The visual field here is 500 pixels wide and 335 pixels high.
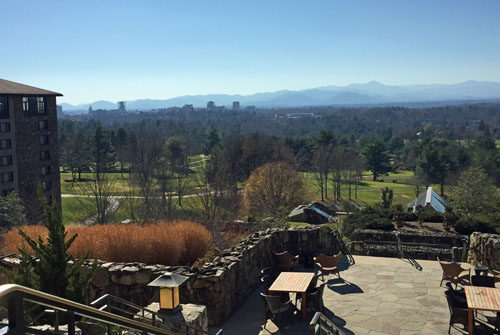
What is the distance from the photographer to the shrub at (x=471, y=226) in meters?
25.1

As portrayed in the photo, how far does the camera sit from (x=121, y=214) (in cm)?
4053

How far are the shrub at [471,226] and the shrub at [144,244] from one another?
18.0 metres

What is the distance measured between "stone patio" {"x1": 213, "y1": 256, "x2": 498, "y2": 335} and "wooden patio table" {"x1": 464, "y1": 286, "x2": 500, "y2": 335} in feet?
2.37

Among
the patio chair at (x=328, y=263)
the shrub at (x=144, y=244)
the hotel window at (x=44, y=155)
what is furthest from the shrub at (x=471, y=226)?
the hotel window at (x=44, y=155)

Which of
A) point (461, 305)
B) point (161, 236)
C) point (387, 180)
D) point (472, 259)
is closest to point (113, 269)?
point (161, 236)

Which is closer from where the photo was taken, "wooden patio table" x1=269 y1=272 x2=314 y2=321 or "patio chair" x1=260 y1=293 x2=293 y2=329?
"patio chair" x1=260 y1=293 x2=293 y2=329

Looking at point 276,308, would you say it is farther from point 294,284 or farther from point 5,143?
point 5,143

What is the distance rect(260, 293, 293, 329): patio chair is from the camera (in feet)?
32.6

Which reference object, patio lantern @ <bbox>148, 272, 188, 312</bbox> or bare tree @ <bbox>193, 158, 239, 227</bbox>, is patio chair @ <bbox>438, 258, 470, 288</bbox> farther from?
bare tree @ <bbox>193, 158, 239, 227</bbox>

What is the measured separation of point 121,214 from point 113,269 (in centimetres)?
3031

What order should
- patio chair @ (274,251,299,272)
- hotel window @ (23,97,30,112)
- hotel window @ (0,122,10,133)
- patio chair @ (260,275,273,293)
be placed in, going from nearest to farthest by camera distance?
patio chair @ (260,275,273,293)
patio chair @ (274,251,299,272)
hotel window @ (0,122,10,133)
hotel window @ (23,97,30,112)

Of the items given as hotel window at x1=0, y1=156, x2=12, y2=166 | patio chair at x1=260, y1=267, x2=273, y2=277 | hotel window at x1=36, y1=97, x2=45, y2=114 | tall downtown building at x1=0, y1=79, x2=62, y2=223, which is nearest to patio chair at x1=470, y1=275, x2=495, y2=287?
patio chair at x1=260, y1=267, x2=273, y2=277

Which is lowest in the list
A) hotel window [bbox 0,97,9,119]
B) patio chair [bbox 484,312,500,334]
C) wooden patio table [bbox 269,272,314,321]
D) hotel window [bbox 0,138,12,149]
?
patio chair [bbox 484,312,500,334]

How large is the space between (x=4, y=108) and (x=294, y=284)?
46.5m
